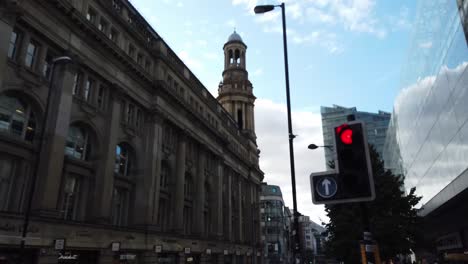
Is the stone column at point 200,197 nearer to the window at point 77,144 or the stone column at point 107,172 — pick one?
the stone column at point 107,172

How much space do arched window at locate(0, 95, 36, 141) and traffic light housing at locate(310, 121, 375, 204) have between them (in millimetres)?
20307

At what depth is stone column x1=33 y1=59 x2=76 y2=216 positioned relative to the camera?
70.7ft

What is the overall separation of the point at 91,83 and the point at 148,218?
11.8 metres

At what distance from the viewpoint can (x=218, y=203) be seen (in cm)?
4894

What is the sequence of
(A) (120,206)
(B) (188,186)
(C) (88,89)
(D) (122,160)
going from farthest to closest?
1. (B) (188,186)
2. (D) (122,160)
3. (A) (120,206)
4. (C) (88,89)

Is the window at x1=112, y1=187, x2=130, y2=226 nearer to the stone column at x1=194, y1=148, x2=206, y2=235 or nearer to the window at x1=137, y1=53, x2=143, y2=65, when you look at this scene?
the window at x1=137, y1=53, x2=143, y2=65

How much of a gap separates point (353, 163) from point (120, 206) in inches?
1081

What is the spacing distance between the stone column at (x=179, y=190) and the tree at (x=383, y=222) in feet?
49.0

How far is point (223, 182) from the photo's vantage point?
54781 millimetres

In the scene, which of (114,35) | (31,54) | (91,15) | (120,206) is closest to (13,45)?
(31,54)

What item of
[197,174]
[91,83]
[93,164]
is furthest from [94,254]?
[197,174]

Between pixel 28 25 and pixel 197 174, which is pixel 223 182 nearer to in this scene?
pixel 197 174

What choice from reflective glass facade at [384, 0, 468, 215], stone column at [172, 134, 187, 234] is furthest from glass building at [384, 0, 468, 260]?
stone column at [172, 134, 187, 234]

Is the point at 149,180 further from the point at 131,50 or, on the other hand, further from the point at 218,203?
the point at 218,203
